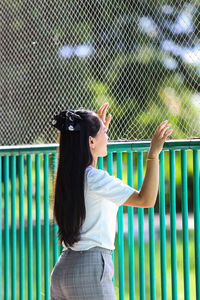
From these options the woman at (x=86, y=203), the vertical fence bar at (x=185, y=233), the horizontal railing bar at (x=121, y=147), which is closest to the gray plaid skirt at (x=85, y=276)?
the woman at (x=86, y=203)

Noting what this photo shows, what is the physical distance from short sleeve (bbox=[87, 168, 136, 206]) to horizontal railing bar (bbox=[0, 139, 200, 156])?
0.47 meters

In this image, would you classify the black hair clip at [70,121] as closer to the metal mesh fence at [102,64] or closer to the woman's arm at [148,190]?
the woman's arm at [148,190]

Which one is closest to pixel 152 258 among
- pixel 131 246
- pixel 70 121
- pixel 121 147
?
pixel 131 246

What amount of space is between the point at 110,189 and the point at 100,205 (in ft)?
0.30

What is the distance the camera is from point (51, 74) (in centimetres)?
280

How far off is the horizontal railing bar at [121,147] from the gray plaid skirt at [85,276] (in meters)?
0.62

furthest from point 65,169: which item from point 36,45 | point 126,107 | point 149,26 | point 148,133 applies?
point 36,45

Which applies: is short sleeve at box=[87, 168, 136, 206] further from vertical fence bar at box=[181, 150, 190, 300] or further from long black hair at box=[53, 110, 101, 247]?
vertical fence bar at box=[181, 150, 190, 300]

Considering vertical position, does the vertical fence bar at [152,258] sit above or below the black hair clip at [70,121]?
below

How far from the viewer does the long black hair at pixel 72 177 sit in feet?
5.89

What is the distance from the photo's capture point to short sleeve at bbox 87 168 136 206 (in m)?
1.76

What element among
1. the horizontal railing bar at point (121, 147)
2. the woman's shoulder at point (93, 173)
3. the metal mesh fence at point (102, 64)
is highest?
the metal mesh fence at point (102, 64)

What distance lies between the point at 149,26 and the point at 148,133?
22.3 inches

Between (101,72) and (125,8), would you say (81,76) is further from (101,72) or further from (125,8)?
(125,8)
